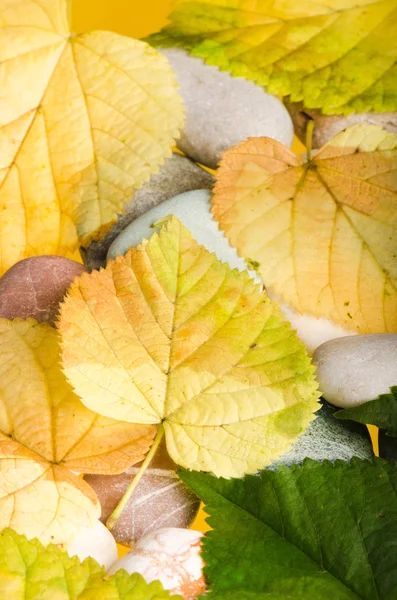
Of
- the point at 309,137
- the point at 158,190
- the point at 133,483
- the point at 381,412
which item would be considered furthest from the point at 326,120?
the point at 133,483

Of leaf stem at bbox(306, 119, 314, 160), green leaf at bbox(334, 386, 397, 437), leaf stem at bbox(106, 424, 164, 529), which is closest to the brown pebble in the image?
leaf stem at bbox(106, 424, 164, 529)

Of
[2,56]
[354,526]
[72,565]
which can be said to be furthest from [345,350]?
[2,56]

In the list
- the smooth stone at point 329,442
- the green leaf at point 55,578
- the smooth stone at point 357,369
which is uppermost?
the green leaf at point 55,578

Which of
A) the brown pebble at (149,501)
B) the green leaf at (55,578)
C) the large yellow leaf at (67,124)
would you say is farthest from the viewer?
the large yellow leaf at (67,124)

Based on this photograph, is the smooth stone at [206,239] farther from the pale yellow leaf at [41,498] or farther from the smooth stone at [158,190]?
the pale yellow leaf at [41,498]

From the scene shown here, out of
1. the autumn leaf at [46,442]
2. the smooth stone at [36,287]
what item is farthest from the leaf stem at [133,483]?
the smooth stone at [36,287]

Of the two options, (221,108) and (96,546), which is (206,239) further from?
(96,546)
